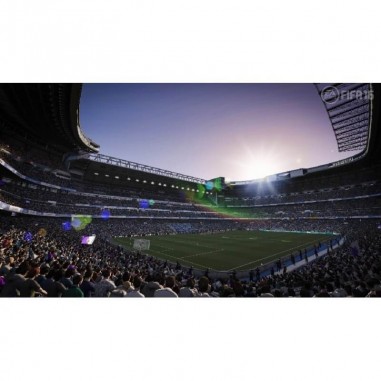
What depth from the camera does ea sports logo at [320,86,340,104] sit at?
692 inches

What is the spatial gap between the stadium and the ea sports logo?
0.09 meters

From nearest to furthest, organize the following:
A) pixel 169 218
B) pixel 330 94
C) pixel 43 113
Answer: pixel 330 94 → pixel 43 113 → pixel 169 218

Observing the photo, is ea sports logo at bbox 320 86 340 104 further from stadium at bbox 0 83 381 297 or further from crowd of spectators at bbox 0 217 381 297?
crowd of spectators at bbox 0 217 381 297

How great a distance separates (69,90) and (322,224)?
5474 centimetres

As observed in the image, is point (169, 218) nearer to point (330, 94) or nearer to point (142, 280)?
point (330, 94)

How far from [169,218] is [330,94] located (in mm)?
45350

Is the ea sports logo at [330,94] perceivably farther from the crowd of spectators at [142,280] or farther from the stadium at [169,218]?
the crowd of spectators at [142,280]

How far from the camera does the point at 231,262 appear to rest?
21016 millimetres

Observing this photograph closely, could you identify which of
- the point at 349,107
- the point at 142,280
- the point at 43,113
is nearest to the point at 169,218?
the point at 43,113

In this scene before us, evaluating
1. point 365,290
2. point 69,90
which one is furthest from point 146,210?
point 365,290

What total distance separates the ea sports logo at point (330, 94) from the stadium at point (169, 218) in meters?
0.09

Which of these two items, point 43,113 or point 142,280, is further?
point 43,113

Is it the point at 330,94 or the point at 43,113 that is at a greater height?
the point at 330,94

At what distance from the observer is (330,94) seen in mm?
18203
